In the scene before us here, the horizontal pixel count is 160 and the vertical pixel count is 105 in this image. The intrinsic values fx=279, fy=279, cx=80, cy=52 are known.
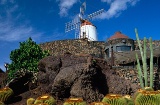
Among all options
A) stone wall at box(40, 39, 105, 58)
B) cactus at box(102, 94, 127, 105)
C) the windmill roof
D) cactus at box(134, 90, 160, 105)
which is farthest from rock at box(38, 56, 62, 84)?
stone wall at box(40, 39, 105, 58)

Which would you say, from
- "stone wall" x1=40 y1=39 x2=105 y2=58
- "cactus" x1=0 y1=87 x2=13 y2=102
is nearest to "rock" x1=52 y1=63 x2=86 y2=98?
"cactus" x1=0 y1=87 x2=13 y2=102

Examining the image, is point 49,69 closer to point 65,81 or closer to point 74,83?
point 65,81

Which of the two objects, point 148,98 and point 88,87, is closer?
point 148,98

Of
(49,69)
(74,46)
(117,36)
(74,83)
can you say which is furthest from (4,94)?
(74,46)

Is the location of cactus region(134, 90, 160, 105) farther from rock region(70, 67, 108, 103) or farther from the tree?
the tree

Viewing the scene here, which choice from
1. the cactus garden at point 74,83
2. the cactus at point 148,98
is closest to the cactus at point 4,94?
the cactus garden at point 74,83

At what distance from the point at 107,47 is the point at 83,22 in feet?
40.6

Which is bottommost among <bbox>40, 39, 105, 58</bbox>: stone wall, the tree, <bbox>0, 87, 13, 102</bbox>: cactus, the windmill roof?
<bbox>0, 87, 13, 102</bbox>: cactus

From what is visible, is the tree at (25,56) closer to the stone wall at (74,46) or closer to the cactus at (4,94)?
the cactus at (4,94)

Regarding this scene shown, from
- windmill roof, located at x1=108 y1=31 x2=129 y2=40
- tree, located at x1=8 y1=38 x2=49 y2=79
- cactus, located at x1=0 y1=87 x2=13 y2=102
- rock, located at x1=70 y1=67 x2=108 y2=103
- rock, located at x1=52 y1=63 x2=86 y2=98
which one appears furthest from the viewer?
windmill roof, located at x1=108 y1=31 x2=129 y2=40

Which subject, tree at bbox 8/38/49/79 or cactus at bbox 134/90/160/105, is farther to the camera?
tree at bbox 8/38/49/79

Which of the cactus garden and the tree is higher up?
the tree

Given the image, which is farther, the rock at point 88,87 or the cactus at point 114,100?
the rock at point 88,87

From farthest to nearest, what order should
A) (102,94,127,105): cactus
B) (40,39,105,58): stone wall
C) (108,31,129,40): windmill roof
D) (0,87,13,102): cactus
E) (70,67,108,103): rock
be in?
(40,39,105,58): stone wall < (108,31,129,40): windmill roof < (0,87,13,102): cactus < (70,67,108,103): rock < (102,94,127,105): cactus
